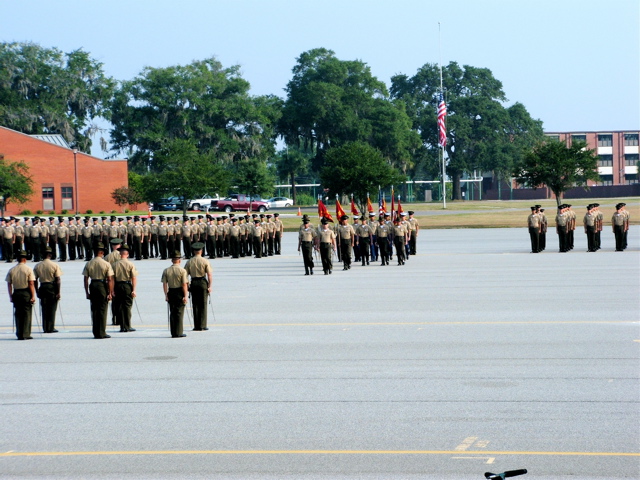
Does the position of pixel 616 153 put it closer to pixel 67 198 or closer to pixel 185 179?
Result: pixel 67 198

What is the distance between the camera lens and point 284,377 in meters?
10.6

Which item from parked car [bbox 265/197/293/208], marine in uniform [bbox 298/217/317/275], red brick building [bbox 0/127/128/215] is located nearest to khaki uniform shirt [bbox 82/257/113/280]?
marine in uniform [bbox 298/217/317/275]

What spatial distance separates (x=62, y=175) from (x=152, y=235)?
4238 centimetres

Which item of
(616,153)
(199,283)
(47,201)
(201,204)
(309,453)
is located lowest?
(309,453)

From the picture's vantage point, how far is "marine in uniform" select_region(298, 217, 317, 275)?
84.3 ft

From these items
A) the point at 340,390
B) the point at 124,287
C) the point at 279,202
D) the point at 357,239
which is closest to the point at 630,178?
the point at 279,202

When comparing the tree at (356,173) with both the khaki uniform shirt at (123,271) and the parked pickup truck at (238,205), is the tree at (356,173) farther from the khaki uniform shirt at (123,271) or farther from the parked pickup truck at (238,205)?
the khaki uniform shirt at (123,271)

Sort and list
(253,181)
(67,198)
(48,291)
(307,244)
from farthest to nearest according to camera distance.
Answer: (253,181) < (67,198) < (307,244) < (48,291)

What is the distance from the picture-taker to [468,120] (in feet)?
336

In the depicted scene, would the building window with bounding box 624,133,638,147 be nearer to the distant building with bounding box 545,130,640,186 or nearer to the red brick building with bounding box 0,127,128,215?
the distant building with bounding box 545,130,640,186

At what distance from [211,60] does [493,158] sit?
33308 millimetres

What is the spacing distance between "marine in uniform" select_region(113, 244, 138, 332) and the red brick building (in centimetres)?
5971

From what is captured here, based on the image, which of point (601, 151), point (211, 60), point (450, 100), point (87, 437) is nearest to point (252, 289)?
point (87, 437)

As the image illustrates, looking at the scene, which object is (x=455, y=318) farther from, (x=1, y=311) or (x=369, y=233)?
(x=369, y=233)
